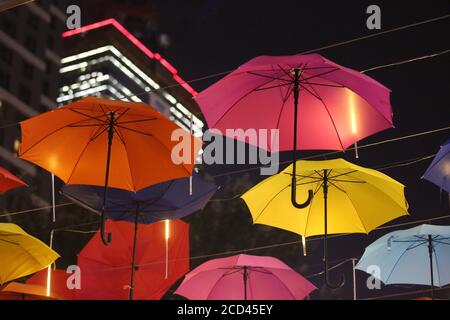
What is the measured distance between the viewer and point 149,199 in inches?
244

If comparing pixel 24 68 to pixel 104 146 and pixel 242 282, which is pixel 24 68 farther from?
pixel 104 146

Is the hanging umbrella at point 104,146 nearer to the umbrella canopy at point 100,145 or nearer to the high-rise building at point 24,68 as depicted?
the umbrella canopy at point 100,145

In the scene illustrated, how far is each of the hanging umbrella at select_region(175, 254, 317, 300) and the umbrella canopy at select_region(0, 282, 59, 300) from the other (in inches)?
43.3

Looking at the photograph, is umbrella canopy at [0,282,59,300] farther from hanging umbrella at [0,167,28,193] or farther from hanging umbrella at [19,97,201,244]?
hanging umbrella at [19,97,201,244]

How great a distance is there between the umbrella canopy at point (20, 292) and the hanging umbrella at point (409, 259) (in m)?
2.57

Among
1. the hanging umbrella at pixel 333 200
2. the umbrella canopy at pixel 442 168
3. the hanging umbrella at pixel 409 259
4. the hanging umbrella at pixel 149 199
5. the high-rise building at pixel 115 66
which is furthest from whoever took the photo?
the high-rise building at pixel 115 66

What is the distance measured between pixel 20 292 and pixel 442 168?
3.29 meters

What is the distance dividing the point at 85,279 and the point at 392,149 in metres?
3.19

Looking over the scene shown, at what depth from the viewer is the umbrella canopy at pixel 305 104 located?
498 cm

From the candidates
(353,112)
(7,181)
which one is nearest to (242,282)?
(353,112)

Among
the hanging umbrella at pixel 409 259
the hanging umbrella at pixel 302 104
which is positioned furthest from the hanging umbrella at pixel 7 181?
the hanging umbrella at pixel 409 259

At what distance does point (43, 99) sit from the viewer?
36438mm

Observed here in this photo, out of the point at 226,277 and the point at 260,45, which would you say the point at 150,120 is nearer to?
the point at 226,277
